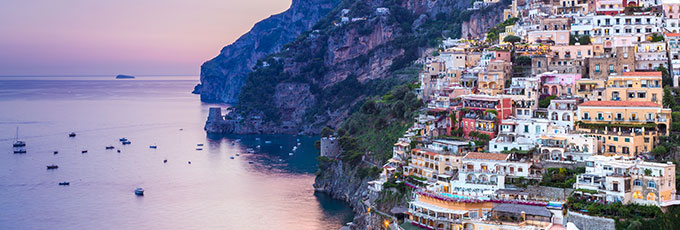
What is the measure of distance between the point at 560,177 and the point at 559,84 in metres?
11.0

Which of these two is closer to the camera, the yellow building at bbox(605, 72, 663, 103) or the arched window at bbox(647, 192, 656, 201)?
the arched window at bbox(647, 192, 656, 201)

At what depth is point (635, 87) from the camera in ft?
154

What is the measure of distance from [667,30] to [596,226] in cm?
2484

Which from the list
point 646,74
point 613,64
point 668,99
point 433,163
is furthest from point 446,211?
point 613,64

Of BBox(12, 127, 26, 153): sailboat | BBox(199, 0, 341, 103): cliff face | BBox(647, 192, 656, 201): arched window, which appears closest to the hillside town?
BBox(647, 192, 656, 201): arched window

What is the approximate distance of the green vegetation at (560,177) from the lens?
40.6m

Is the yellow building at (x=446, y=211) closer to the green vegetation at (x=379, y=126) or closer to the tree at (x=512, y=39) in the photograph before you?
the green vegetation at (x=379, y=126)

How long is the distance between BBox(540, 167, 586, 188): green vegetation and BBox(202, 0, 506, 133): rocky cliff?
2192 inches

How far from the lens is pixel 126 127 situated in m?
123

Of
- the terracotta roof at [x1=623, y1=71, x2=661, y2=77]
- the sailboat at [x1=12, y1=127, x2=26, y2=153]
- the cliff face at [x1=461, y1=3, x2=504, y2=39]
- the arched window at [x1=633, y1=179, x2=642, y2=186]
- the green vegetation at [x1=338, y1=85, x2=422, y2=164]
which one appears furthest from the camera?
the sailboat at [x1=12, y1=127, x2=26, y2=153]

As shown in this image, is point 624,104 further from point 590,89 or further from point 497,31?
point 497,31

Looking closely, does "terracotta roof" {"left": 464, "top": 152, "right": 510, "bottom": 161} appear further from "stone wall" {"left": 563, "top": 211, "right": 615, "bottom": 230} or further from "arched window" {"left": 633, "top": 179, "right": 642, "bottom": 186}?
"arched window" {"left": 633, "top": 179, "right": 642, "bottom": 186}

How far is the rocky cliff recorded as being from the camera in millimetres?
107125

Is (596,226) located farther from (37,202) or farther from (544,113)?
(37,202)
